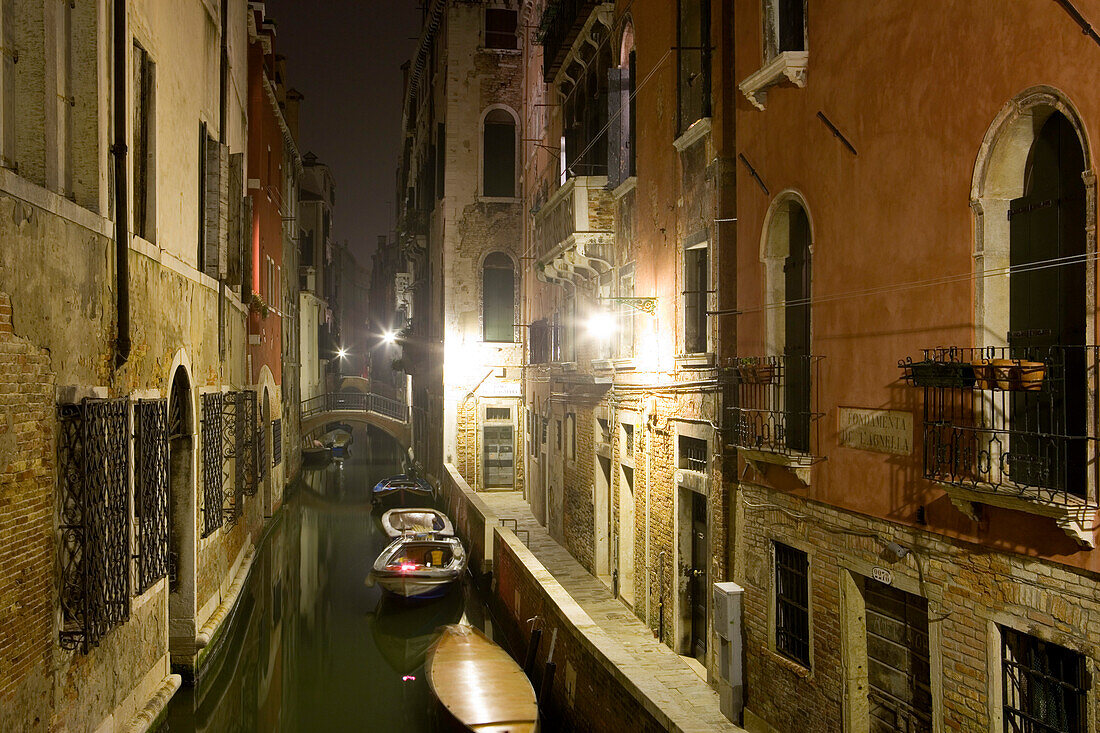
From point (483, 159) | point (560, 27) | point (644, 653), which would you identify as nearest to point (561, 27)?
point (560, 27)

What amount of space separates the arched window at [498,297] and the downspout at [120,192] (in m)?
16.9

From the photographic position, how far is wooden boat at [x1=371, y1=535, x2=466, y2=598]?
56.1 feet

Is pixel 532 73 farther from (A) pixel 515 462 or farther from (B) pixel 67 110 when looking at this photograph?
(B) pixel 67 110

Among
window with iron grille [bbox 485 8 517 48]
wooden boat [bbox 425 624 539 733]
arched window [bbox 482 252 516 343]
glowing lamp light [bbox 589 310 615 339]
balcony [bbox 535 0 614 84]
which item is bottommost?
wooden boat [bbox 425 624 539 733]

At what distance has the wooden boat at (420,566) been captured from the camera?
56.1 ft

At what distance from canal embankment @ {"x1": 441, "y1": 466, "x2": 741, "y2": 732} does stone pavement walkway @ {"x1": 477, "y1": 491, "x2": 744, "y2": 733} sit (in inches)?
0.4

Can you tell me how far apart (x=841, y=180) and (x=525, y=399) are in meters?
16.8

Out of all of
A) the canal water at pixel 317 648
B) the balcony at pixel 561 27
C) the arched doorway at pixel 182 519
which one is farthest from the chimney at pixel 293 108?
the arched doorway at pixel 182 519

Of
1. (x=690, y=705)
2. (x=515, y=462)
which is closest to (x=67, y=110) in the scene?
(x=690, y=705)

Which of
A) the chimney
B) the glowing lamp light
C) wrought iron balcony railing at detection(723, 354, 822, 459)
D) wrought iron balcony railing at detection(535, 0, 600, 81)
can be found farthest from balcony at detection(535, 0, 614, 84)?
the chimney

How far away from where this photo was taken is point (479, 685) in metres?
11.0

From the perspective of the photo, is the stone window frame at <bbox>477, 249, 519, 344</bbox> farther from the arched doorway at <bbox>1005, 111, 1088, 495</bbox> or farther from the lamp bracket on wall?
the arched doorway at <bbox>1005, 111, 1088, 495</bbox>

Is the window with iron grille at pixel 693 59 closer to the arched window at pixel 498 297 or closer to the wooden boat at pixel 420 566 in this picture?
the wooden boat at pixel 420 566

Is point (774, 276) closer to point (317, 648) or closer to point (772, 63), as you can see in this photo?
point (772, 63)
